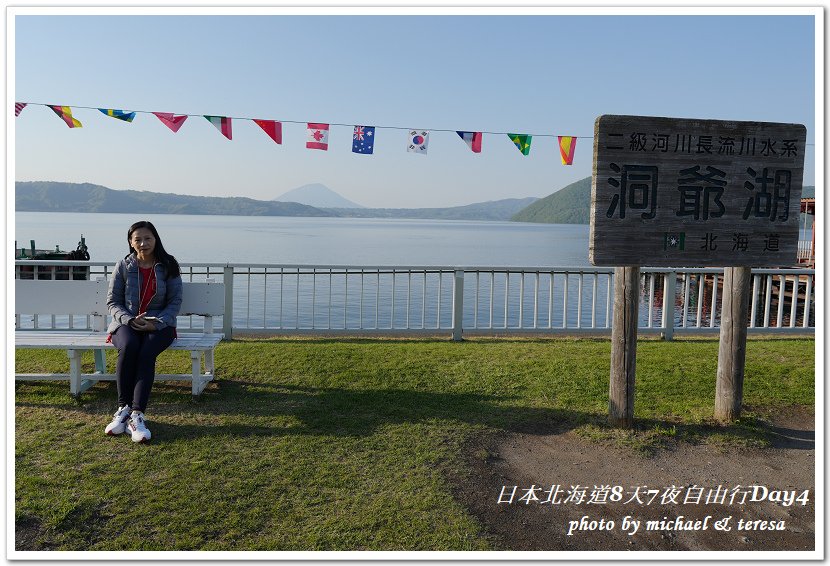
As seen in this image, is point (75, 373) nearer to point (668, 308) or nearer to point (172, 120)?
point (172, 120)

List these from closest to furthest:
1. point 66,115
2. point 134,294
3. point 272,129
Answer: point 134,294 < point 66,115 < point 272,129

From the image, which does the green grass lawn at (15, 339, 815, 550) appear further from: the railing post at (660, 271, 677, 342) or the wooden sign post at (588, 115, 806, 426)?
the wooden sign post at (588, 115, 806, 426)

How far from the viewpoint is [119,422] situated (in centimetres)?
480

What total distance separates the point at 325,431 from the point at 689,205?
328cm

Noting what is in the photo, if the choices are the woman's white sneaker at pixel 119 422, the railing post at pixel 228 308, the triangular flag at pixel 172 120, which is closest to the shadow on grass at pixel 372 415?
the woman's white sneaker at pixel 119 422

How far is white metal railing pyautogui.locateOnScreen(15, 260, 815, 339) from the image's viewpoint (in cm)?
864

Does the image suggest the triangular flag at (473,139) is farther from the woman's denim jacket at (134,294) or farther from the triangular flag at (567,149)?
the woman's denim jacket at (134,294)

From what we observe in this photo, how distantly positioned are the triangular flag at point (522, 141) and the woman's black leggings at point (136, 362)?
23.9 ft

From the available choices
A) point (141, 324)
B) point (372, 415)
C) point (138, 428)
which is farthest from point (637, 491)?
point (141, 324)

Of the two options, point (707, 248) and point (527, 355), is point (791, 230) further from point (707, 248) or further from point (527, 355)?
point (527, 355)

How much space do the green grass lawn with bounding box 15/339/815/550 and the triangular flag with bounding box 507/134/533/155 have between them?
4236 millimetres

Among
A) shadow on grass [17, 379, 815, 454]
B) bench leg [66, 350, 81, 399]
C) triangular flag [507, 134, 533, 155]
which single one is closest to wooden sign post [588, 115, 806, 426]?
shadow on grass [17, 379, 815, 454]

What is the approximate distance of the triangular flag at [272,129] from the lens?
10.5 m

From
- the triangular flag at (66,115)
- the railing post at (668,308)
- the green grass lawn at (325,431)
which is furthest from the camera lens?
the triangular flag at (66,115)
